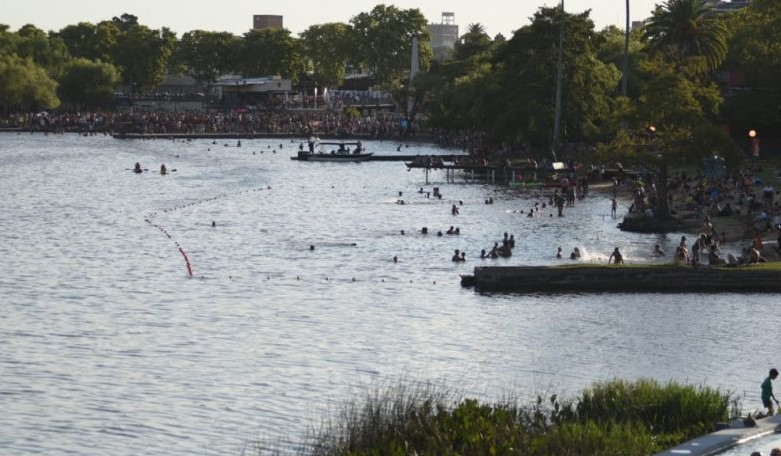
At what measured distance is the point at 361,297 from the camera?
65812mm

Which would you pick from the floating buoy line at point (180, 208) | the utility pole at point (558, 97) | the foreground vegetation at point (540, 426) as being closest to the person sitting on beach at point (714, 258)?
the floating buoy line at point (180, 208)

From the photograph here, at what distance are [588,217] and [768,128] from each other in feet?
93.5

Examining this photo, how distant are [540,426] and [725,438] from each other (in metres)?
4.37

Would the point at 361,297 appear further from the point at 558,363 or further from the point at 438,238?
the point at 438,238

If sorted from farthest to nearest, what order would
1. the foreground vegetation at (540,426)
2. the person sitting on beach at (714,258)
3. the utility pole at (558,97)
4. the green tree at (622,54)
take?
the green tree at (622,54)
the utility pole at (558,97)
the person sitting on beach at (714,258)
the foreground vegetation at (540,426)

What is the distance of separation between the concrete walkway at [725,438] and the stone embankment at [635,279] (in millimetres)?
28251

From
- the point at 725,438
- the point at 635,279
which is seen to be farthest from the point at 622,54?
the point at 725,438

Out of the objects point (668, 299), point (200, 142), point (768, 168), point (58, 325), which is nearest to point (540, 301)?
point (668, 299)

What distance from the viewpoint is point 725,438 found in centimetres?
3475

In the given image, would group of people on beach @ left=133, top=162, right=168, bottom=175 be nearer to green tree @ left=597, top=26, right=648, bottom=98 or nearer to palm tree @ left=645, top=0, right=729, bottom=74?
green tree @ left=597, top=26, right=648, bottom=98

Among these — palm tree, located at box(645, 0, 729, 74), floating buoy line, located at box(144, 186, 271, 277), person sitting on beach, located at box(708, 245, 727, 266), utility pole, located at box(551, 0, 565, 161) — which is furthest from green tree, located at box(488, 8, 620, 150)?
person sitting on beach, located at box(708, 245, 727, 266)

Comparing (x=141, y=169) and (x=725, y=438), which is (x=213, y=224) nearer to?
(x=141, y=169)

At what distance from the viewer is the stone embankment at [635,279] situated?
6438 cm

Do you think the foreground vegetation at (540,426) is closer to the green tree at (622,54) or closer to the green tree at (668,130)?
the green tree at (668,130)
